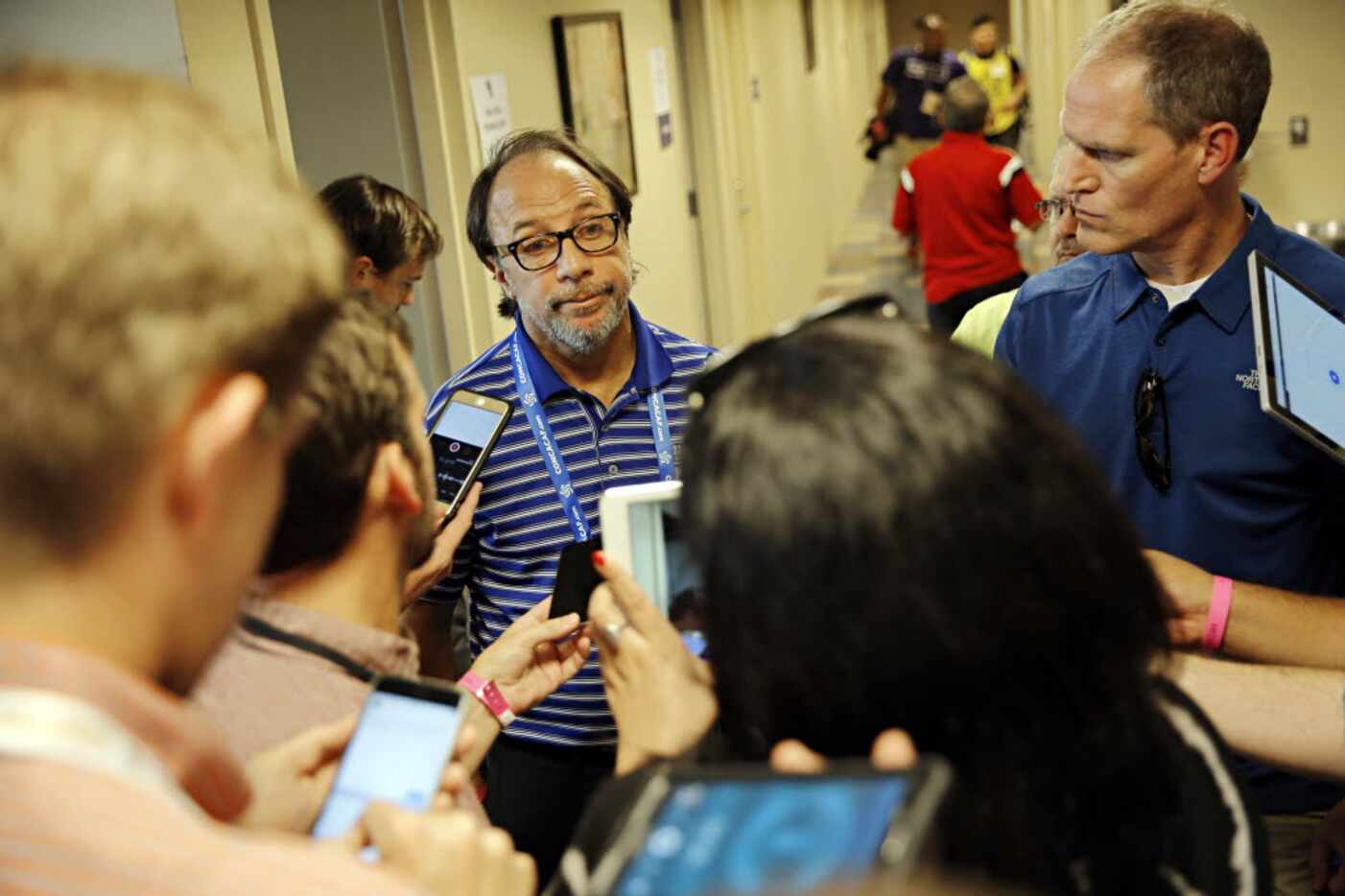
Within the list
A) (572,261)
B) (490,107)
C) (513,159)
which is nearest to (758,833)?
(572,261)

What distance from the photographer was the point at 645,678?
3.41 feet

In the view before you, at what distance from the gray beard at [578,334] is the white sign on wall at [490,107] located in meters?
1.76

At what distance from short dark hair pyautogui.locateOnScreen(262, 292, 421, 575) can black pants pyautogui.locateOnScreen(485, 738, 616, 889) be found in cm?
98

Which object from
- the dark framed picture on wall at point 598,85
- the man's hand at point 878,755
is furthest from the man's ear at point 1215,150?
the dark framed picture on wall at point 598,85

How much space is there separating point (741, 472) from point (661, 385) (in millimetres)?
1417

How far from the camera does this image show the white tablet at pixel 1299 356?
1468 millimetres

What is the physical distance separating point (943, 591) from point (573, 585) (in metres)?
0.99

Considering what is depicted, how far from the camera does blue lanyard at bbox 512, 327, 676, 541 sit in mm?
2029

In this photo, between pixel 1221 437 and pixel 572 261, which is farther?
pixel 572 261

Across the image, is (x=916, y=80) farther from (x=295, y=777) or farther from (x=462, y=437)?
(x=295, y=777)

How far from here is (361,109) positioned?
3.83 metres

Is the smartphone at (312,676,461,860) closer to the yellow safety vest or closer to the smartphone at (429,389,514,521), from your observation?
the smartphone at (429,389,514,521)

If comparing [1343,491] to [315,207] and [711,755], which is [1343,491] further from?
[315,207]

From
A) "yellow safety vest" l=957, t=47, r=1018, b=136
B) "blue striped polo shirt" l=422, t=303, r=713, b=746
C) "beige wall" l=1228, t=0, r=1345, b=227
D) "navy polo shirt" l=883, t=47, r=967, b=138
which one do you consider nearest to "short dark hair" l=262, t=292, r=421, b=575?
"blue striped polo shirt" l=422, t=303, r=713, b=746
